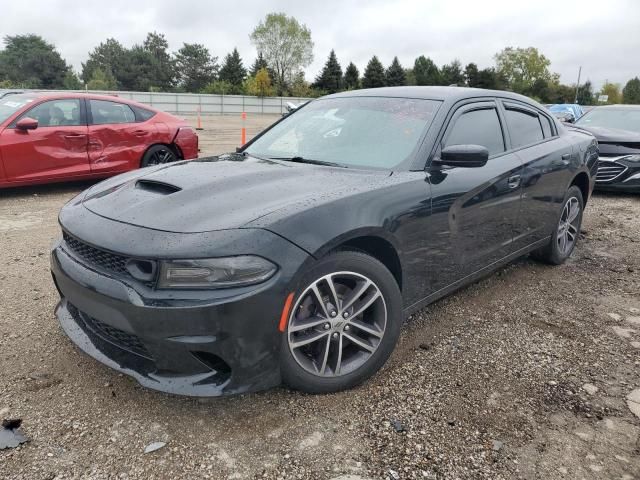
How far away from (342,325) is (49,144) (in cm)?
580

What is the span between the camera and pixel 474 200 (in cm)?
319

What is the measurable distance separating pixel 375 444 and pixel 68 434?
52.3 inches

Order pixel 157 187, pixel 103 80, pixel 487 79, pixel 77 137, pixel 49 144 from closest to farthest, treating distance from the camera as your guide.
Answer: pixel 157 187
pixel 49 144
pixel 77 137
pixel 103 80
pixel 487 79

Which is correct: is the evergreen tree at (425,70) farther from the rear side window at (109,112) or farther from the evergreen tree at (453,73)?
the rear side window at (109,112)

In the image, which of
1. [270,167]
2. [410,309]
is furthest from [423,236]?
[270,167]

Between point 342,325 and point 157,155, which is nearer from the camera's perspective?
point 342,325

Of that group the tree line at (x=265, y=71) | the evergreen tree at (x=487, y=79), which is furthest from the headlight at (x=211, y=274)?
the evergreen tree at (x=487, y=79)

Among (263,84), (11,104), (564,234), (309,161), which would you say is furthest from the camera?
(263,84)

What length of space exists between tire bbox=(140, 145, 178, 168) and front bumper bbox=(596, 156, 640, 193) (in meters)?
6.64

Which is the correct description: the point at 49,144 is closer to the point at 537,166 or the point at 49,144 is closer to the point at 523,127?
the point at 523,127

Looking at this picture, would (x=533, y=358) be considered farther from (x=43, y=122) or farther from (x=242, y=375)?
(x=43, y=122)

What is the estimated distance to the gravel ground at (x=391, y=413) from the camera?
6.84 feet

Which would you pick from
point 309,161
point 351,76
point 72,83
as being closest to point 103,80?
point 72,83

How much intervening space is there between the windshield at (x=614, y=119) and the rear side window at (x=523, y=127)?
553cm
